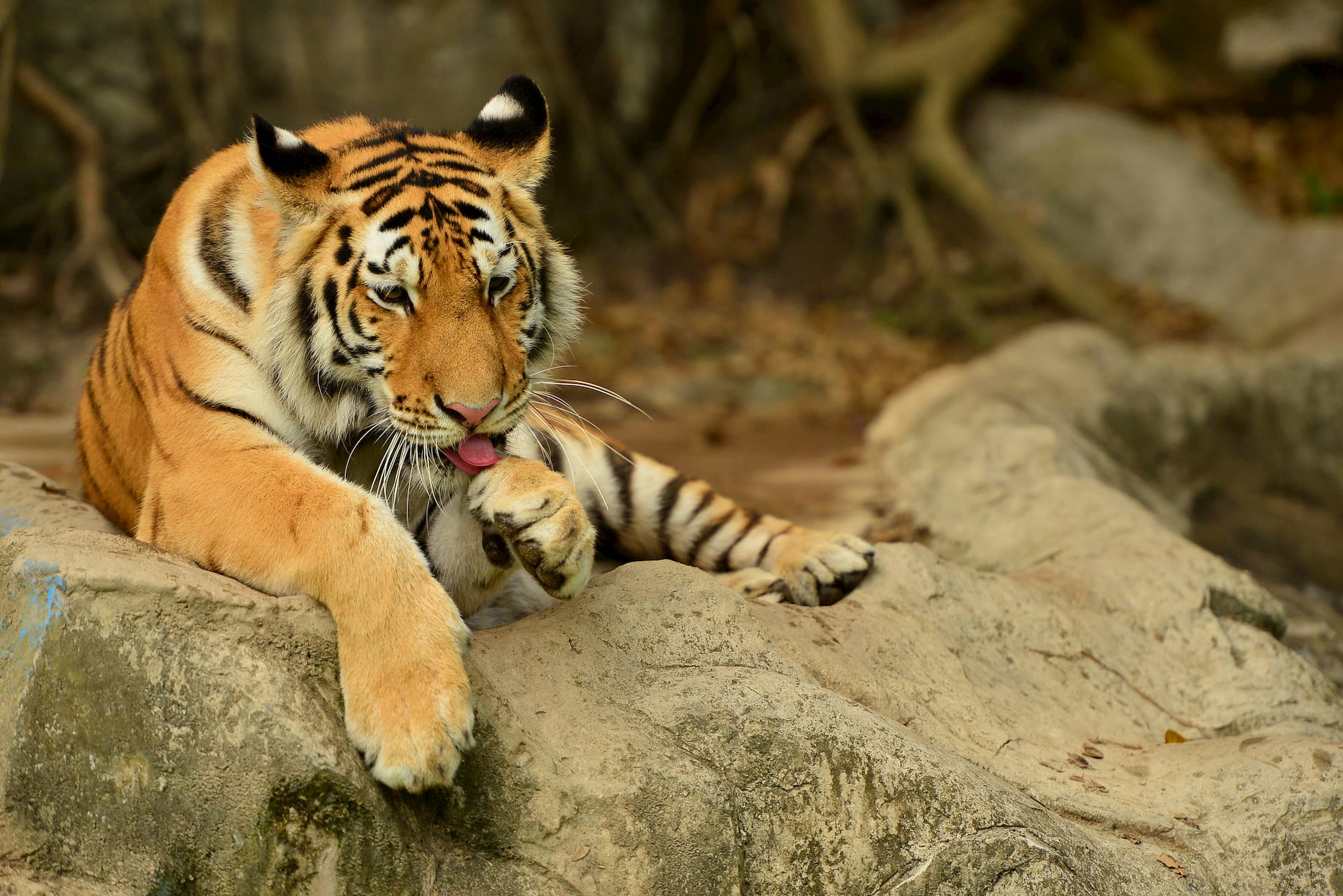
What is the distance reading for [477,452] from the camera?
7.27 ft

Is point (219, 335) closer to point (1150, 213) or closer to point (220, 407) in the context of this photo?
point (220, 407)

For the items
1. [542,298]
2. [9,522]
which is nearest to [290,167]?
[542,298]

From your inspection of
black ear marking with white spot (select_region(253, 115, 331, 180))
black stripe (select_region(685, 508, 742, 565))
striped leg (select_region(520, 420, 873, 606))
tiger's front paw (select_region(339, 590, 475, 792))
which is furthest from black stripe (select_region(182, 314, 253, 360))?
black stripe (select_region(685, 508, 742, 565))

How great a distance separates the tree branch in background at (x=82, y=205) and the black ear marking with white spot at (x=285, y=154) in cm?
465

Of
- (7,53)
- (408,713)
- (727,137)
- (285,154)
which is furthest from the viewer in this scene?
(727,137)

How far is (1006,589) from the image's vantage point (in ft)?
9.58

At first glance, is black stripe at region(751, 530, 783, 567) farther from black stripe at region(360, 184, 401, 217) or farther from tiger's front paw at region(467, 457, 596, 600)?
black stripe at region(360, 184, 401, 217)

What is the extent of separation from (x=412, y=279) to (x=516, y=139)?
544 mm

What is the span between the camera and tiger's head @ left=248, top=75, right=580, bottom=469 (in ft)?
7.02

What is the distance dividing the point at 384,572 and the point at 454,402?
1.22 feet

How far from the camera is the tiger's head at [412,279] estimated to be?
7.02ft

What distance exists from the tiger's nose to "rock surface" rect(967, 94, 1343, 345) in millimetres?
6124

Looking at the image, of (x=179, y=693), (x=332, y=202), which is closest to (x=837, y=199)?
(x=332, y=202)

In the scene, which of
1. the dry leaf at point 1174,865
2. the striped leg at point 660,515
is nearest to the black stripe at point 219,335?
the striped leg at point 660,515
